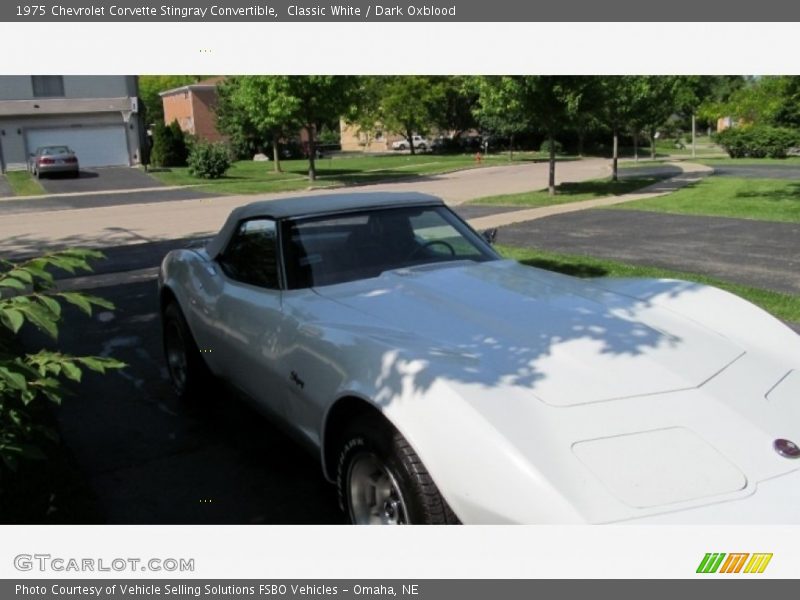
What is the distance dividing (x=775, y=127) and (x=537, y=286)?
150 feet

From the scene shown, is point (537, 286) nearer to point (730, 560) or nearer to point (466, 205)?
point (730, 560)

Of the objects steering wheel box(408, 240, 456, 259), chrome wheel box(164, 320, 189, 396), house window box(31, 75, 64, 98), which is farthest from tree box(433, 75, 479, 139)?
steering wheel box(408, 240, 456, 259)

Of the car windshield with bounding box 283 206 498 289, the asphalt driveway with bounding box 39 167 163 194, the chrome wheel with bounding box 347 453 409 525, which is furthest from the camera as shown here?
the asphalt driveway with bounding box 39 167 163 194

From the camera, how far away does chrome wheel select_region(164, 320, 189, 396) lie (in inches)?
204

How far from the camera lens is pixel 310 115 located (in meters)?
27.9

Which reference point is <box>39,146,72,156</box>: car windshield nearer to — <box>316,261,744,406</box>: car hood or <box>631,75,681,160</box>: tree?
<box>631,75,681,160</box>: tree

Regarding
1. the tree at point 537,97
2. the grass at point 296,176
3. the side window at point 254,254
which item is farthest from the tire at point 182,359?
the grass at point 296,176

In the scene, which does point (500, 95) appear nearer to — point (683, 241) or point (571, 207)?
point (571, 207)

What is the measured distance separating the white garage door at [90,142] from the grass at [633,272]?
35.6 meters

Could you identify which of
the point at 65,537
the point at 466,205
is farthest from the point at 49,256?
the point at 466,205

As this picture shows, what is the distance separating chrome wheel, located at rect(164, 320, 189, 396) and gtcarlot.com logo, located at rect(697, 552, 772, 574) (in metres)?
3.61

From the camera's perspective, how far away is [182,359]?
5.26 meters

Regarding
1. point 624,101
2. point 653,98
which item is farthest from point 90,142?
point 653,98

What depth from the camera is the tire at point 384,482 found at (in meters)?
2.63
